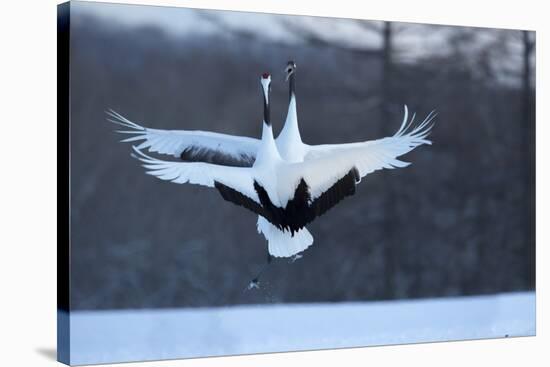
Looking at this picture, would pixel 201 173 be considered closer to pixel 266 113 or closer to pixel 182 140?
pixel 182 140

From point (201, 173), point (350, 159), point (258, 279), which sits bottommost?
point (258, 279)

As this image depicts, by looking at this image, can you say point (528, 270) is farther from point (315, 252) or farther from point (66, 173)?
point (66, 173)

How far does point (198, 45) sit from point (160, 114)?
542mm

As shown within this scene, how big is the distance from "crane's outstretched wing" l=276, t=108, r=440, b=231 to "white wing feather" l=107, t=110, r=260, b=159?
345 millimetres

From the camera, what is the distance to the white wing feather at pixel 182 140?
26.1ft

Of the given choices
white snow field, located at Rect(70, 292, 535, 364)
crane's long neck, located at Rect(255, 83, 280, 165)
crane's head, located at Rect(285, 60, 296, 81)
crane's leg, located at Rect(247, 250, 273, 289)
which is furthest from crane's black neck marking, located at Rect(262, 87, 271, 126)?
white snow field, located at Rect(70, 292, 535, 364)

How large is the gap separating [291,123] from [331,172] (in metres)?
0.46

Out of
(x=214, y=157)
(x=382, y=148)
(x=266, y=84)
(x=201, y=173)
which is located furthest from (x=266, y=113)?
(x=382, y=148)

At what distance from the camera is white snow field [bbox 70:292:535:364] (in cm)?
788

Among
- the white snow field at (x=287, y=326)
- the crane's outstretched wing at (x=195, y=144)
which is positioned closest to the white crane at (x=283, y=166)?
the crane's outstretched wing at (x=195, y=144)

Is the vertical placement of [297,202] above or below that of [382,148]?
below

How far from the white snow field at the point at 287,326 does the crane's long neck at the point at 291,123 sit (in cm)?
115

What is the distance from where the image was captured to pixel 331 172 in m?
8.61

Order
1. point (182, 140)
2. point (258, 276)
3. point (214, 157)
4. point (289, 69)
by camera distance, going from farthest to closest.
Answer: point (289, 69), point (258, 276), point (214, 157), point (182, 140)
